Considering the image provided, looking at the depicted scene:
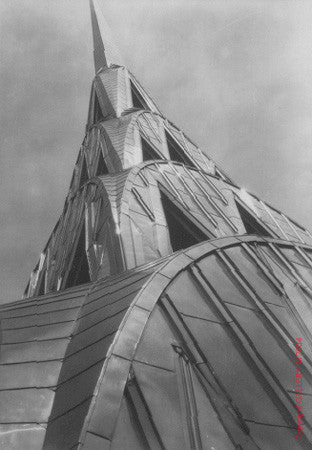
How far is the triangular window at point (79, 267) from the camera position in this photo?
896 inches

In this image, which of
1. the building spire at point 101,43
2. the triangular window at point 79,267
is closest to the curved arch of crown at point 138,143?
the triangular window at point 79,267

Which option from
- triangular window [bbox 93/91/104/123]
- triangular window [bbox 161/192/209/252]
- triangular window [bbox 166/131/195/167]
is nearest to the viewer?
triangular window [bbox 161/192/209/252]

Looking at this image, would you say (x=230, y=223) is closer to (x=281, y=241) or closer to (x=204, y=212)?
(x=204, y=212)

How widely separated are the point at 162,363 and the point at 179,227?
1417cm

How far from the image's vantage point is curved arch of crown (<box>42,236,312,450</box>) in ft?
20.3

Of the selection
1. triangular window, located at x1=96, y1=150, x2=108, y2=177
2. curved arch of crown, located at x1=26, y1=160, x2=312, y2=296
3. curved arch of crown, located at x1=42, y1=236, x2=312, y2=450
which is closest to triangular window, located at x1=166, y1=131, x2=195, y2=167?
triangular window, located at x1=96, y1=150, x2=108, y2=177

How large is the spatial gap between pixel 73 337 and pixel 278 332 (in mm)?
3740

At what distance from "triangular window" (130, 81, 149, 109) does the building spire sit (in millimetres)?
7058

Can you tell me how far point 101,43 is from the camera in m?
53.2

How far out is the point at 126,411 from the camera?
6.20 metres

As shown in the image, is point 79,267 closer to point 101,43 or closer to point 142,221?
point 142,221

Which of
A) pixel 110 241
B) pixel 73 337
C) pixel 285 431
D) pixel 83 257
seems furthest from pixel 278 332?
pixel 83 257

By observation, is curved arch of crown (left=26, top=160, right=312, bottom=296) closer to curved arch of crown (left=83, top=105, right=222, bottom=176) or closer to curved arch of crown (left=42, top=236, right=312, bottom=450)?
curved arch of crown (left=83, top=105, right=222, bottom=176)

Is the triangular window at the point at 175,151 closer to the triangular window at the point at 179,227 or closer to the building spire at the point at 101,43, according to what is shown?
the triangular window at the point at 179,227
